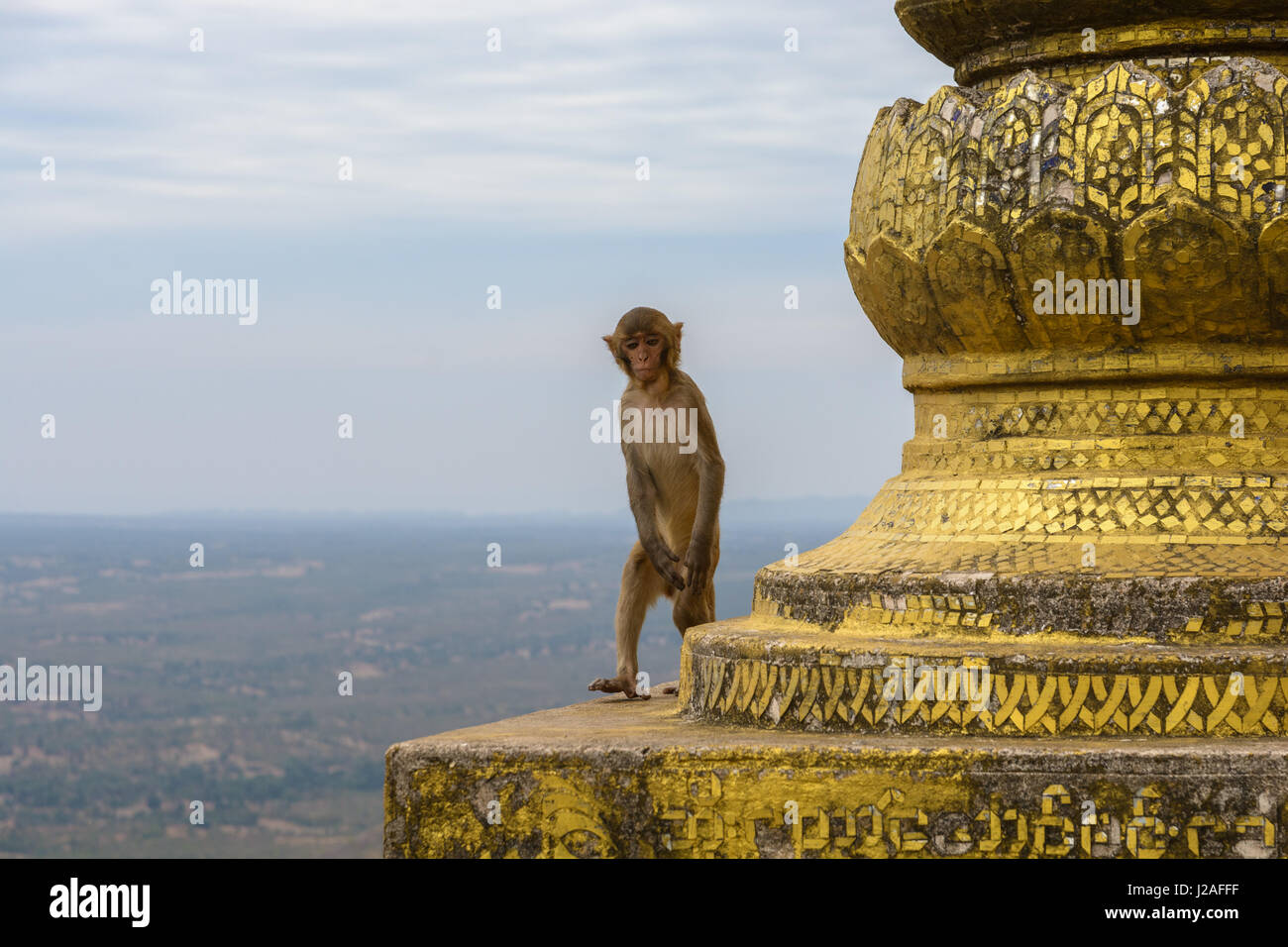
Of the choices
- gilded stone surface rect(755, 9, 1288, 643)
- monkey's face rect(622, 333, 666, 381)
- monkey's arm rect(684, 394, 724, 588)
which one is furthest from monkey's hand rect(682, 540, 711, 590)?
gilded stone surface rect(755, 9, 1288, 643)

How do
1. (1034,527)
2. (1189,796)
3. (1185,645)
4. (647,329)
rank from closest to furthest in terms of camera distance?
(1189,796) < (1185,645) < (1034,527) < (647,329)

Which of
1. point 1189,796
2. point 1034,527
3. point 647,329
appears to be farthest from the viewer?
point 647,329

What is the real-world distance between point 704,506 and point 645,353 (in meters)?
0.74

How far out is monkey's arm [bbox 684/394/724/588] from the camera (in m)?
8.05

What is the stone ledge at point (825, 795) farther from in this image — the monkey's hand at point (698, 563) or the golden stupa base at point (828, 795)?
the monkey's hand at point (698, 563)

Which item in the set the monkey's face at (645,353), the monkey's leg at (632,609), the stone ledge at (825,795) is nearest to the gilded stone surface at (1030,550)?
the stone ledge at (825,795)

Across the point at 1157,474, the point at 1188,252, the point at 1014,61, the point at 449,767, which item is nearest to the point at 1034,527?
the point at 1157,474

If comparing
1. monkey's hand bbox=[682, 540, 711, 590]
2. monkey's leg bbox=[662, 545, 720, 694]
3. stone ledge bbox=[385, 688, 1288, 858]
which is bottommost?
stone ledge bbox=[385, 688, 1288, 858]

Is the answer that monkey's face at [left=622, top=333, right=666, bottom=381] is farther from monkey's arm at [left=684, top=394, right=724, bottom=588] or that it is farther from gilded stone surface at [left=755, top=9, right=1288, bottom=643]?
gilded stone surface at [left=755, top=9, right=1288, bottom=643]

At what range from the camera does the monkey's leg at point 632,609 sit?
316 inches

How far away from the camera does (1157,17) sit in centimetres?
669

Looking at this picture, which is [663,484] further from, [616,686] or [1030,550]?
[1030,550]
